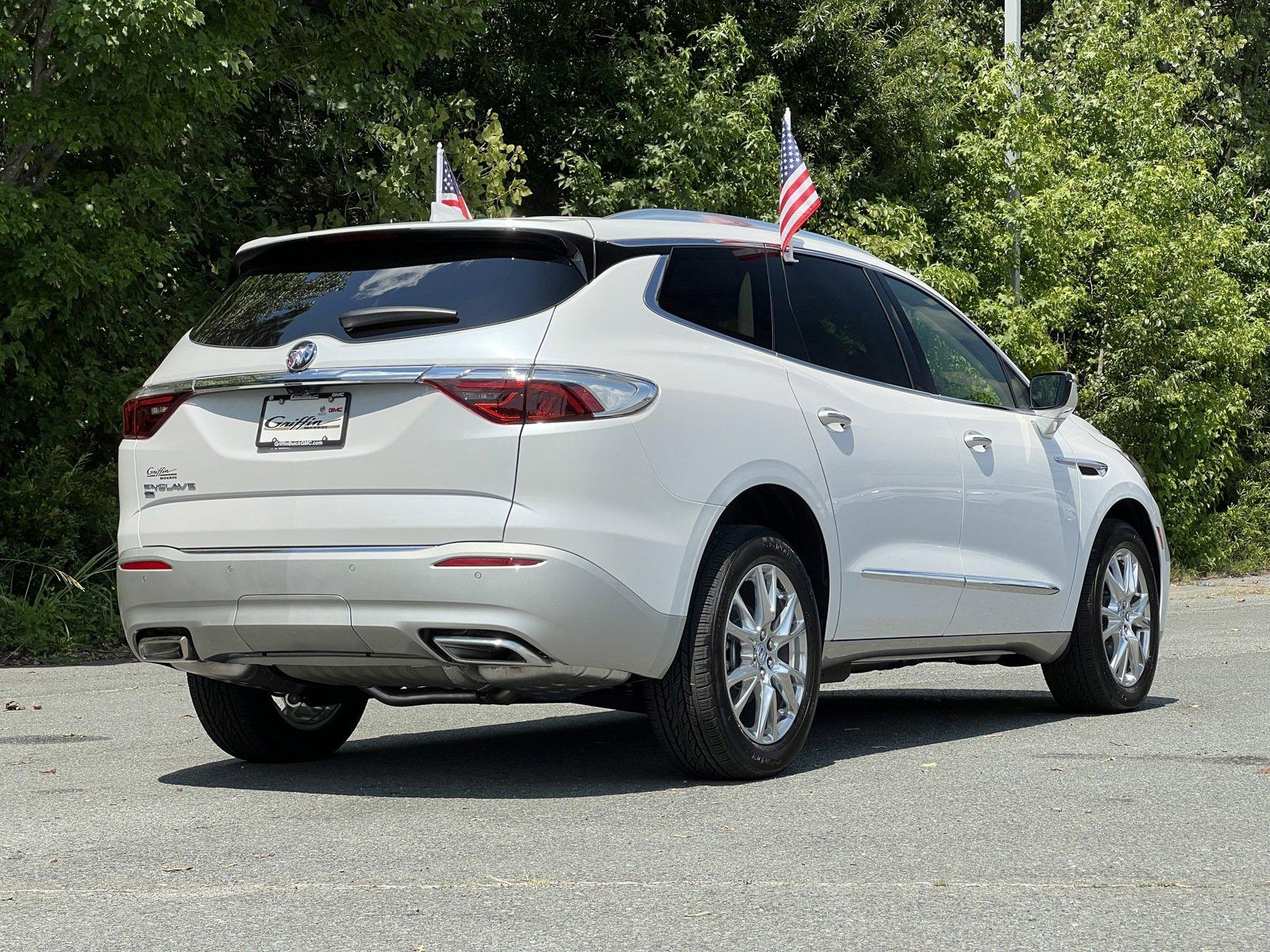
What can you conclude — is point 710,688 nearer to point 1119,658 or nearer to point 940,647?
point 940,647

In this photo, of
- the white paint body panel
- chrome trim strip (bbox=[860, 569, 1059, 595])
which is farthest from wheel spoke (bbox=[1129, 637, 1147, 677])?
the white paint body panel

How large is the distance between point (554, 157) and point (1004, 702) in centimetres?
1572

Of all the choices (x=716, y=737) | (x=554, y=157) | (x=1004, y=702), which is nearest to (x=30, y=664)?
(x=1004, y=702)

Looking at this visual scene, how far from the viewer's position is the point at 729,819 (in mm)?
5477

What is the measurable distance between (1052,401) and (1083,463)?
380 millimetres

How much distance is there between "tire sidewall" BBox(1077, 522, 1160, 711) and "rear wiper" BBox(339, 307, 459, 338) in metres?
3.77

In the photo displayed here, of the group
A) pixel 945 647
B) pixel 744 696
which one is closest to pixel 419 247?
pixel 744 696

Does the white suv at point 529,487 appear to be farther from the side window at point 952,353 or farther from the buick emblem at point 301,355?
the side window at point 952,353

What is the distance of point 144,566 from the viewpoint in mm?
6074

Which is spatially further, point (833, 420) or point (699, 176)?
point (699, 176)

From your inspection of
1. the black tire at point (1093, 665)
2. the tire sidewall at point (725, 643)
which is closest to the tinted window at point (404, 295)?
the tire sidewall at point (725, 643)

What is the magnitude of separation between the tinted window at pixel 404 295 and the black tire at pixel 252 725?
141 cm

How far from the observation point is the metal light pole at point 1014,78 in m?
22.8

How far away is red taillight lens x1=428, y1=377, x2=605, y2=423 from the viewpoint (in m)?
5.58
